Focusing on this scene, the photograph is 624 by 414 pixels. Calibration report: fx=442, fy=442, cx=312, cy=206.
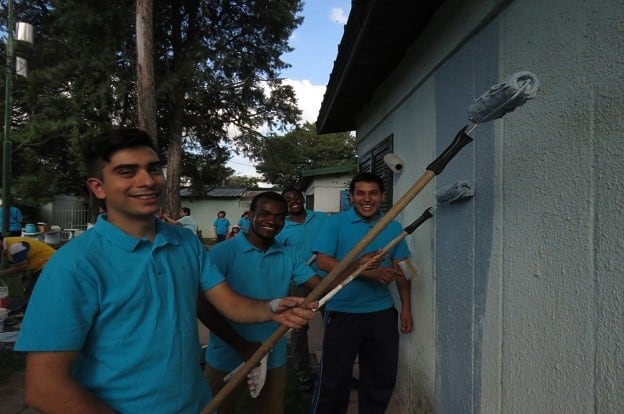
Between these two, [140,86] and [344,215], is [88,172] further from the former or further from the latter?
[140,86]

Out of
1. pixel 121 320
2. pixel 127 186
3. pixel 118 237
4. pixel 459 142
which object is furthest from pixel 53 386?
pixel 459 142

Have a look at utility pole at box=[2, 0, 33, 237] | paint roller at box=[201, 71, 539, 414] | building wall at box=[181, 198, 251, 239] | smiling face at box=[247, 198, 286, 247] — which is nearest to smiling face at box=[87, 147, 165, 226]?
paint roller at box=[201, 71, 539, 414]

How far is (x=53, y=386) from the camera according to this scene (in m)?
1.14

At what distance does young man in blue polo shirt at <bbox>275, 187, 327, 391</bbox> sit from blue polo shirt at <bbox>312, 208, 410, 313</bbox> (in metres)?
0.82

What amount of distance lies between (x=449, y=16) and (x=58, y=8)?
13572mm

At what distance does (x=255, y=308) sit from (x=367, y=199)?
4.94 ft

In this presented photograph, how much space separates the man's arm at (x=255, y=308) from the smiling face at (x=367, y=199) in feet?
4.69

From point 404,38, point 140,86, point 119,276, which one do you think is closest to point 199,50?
point 140,86

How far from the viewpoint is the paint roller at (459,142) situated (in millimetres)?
1380

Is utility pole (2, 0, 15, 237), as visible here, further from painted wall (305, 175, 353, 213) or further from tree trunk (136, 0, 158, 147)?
painted wall (305, 175, 353, 213)

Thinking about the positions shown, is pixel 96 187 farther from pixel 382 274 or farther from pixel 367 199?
pixel 367 199

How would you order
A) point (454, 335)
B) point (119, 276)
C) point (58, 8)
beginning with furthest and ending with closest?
point (58, 8)
point (454, 335)
point (119, 276)

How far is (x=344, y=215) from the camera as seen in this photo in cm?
304

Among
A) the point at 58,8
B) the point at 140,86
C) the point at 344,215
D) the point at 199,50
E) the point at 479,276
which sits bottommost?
the point at 479,276
